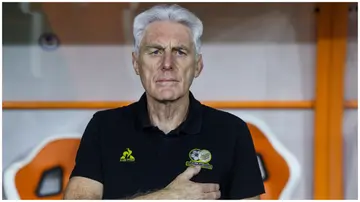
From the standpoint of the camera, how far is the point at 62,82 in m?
2.17

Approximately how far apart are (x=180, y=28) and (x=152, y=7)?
0.57ft

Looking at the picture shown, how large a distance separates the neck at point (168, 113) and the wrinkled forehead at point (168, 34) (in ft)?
0.65

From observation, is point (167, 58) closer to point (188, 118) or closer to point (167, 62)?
point (167, 62)

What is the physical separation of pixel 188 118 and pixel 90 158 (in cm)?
35

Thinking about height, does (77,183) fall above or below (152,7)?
below

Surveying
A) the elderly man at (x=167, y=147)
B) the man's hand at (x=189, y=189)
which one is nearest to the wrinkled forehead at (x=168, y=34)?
the elderly man at (x=167, y=147)

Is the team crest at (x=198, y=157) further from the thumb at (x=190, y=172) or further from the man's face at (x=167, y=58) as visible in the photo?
the man's face at (x=167, y=58)

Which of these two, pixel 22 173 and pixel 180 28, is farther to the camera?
pixel 22 173

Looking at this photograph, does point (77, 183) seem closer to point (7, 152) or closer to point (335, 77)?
point (7, 152)

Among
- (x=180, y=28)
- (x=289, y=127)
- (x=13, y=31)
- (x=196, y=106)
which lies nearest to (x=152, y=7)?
(x=180, y=28)

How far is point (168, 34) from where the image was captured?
1.85 meters

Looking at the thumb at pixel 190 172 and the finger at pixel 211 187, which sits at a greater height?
the thumb at pixel 190 172

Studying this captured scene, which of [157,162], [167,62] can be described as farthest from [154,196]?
[167,62]

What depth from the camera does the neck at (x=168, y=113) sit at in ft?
6.32
